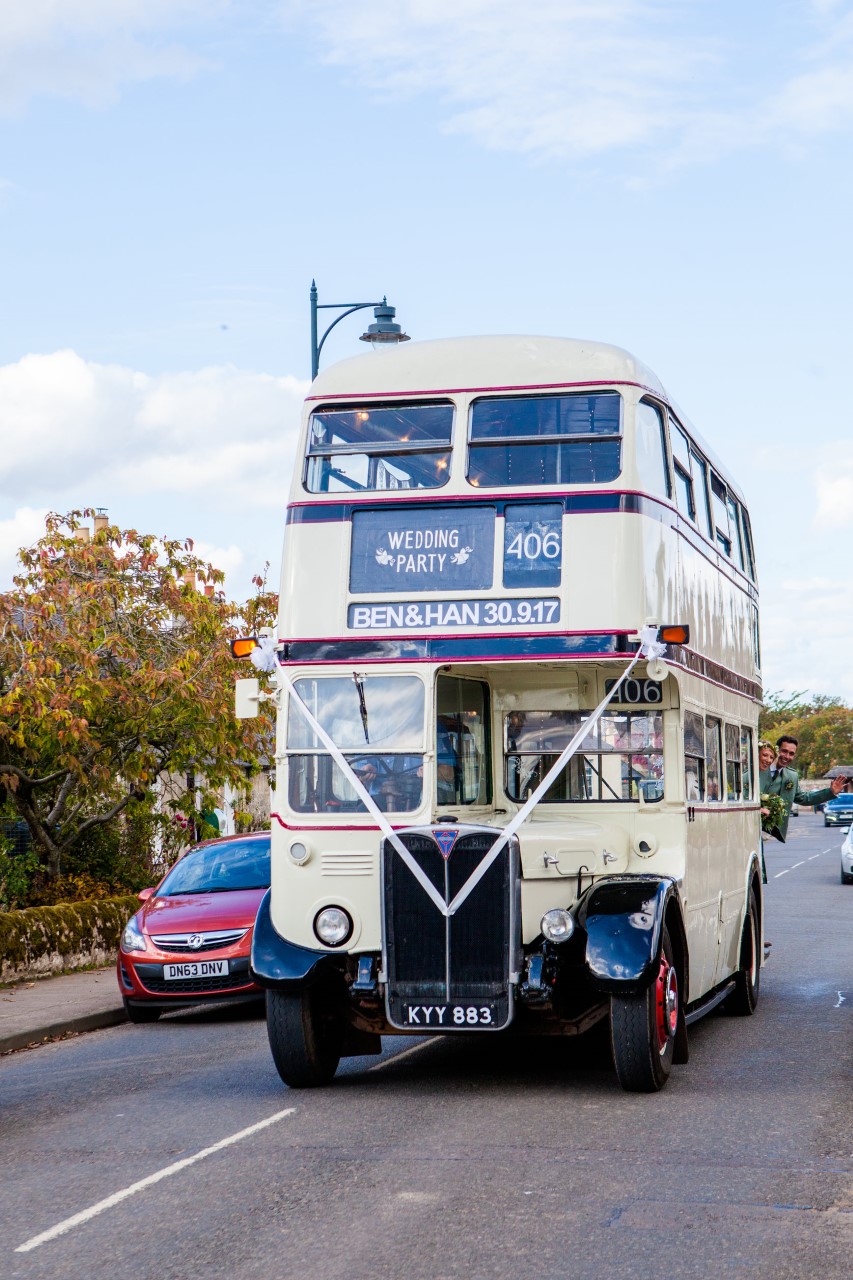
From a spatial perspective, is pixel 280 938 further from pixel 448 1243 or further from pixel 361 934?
pixel 448 1243

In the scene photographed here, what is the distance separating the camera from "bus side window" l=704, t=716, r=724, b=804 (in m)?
12.1

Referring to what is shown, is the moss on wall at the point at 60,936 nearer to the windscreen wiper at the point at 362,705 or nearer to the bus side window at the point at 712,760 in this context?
the bus side window at the point at 712,760

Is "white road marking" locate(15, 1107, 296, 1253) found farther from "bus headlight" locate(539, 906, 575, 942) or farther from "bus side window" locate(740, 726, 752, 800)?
"bus side window" locate(740, 726, 752, 800)

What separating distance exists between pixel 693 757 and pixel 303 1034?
3.34 meters

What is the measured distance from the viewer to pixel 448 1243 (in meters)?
6.48

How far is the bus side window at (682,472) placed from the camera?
38.0 feet

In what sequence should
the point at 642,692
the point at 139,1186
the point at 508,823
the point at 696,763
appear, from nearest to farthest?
the point at 139,1186 → the point at 508,823 → the point at 642,692 → the point at 696,763

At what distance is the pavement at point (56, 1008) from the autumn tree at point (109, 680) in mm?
2570

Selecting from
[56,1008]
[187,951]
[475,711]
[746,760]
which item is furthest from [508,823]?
[56,1008]

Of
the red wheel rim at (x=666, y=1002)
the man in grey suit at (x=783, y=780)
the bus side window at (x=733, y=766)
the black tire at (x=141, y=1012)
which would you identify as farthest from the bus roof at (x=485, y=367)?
the man in grey suit at (x=783, y=780)

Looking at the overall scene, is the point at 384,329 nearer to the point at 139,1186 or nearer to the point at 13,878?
the point at 13,878

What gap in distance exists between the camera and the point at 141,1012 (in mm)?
14625

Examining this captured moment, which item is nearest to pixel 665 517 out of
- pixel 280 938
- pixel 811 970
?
pixel 280 938

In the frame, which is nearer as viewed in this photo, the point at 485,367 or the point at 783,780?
the point at 485,367
